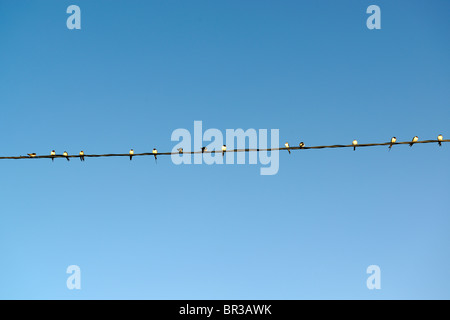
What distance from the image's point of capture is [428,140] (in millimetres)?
8336

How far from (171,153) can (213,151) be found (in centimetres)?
108
